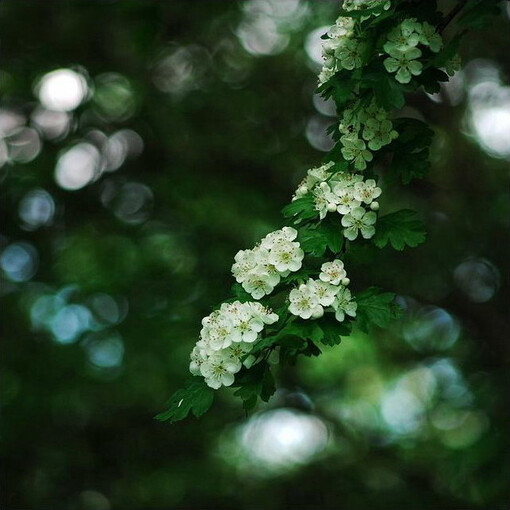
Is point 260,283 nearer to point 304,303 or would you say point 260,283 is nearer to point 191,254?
point 304,303

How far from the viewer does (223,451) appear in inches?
305

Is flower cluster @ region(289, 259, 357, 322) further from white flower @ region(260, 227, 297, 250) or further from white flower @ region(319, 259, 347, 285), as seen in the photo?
white flower @ region(260, 227, 297, 250)

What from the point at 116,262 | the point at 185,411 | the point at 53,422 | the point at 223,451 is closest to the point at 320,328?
the point at 185,411

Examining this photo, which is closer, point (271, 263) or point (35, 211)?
point (271, 263)

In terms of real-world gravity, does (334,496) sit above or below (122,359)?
below

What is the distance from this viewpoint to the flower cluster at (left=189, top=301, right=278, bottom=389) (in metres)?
1.73

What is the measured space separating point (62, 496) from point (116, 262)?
2.62m

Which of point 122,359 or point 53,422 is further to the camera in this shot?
point 53,422

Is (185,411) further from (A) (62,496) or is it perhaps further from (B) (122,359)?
(A) (62,496)

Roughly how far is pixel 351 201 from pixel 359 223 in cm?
6

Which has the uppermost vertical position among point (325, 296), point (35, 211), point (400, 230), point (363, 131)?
point (35, 211)

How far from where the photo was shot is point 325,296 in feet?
5.77

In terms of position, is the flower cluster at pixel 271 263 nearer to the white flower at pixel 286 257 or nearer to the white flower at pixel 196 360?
the white flower at pixel 286 257

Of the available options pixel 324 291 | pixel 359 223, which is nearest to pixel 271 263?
pixel 324 291
